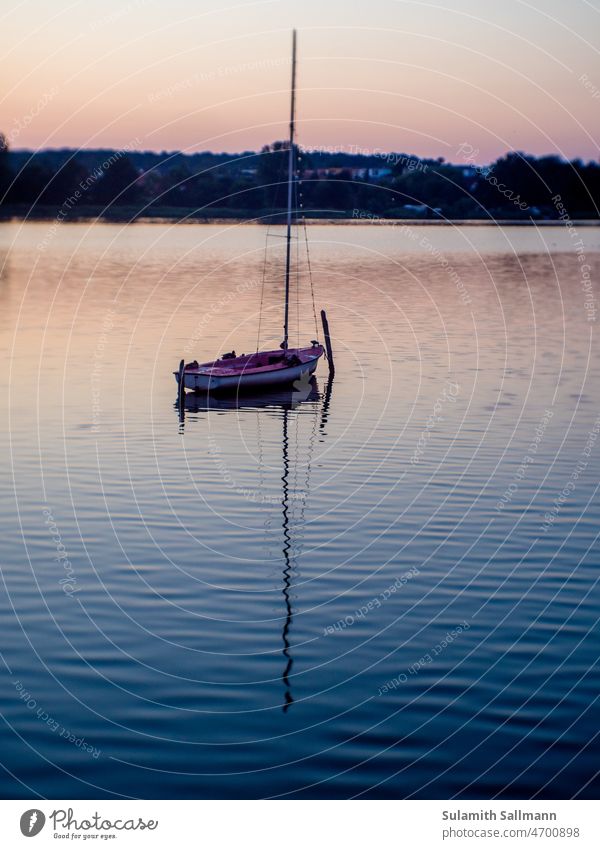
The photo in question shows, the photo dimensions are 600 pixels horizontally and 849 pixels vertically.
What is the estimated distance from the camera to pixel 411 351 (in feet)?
270

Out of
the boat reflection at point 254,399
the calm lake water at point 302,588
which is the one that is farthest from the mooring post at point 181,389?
the calm lake water at point 302,588

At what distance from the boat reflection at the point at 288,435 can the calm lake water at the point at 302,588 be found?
140mm

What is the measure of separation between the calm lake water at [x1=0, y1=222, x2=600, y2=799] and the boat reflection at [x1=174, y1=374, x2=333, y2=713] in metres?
0.14

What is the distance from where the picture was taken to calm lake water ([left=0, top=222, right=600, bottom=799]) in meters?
21.1

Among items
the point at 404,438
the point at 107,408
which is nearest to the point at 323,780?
the point at 404,438

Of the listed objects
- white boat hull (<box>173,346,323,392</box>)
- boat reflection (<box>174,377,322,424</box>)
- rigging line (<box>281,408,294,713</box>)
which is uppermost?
white boat hull (<box>173,346,323,392</box>)

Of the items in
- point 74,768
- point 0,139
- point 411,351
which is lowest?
point 74,768

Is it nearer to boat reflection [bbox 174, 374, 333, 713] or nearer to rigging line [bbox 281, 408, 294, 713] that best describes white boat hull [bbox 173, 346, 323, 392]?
boat reflection [bbox 174, 374, 333, 713]

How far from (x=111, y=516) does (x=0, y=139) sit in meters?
157

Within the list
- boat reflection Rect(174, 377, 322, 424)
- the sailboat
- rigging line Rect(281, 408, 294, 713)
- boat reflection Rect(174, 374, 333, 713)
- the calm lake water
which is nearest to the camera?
the calm lake water

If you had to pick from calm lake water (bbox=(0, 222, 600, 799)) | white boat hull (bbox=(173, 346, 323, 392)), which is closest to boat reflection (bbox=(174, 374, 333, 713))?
calm lake water (bbox=(0, 222, 600, 799))

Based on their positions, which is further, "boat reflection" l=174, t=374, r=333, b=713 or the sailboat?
the sailboat

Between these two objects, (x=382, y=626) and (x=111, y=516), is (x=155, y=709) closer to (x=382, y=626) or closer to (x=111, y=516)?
(x=382, y=626)

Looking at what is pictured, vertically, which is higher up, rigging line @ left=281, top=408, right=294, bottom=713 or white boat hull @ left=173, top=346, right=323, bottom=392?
white boat hull @ left=173, top=346, right=323, bottom=392
